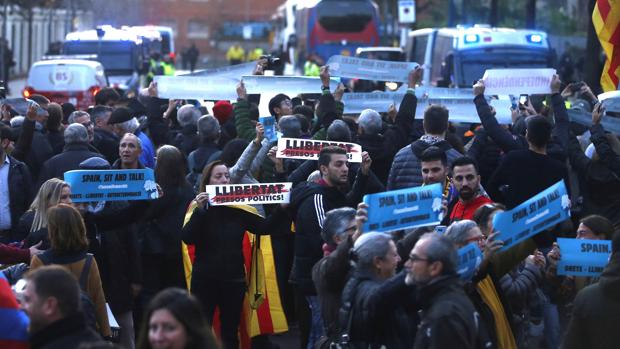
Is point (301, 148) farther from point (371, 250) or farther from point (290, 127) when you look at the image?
point (371, 250)

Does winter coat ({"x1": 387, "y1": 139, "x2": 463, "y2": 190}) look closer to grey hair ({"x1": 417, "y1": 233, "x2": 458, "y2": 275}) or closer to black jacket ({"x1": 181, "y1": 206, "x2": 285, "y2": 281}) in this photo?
black jacket ({"x1": 181, "y1": 206, "x2": 285, "y2": 281})

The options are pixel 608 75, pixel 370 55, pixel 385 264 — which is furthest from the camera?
pixel 370 55

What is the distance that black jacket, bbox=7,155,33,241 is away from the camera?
1038cm

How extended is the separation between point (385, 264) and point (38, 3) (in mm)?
53704

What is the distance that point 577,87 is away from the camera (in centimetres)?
1135

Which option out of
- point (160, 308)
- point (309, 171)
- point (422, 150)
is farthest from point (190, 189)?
point (160, 308)

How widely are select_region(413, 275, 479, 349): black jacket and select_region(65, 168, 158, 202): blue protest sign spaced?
3.07m

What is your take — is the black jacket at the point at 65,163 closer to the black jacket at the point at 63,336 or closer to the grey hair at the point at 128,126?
the grey hair at the point at 128,126

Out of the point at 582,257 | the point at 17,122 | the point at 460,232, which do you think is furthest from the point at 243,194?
the point at 17,122

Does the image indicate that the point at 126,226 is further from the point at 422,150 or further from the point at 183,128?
the point at 183,128

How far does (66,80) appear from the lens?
1115 inches

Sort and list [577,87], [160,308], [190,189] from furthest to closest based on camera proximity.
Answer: [577,87] → [190,189] → [160,308]

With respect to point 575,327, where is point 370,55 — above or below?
below

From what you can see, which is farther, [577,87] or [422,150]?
[577,87]
